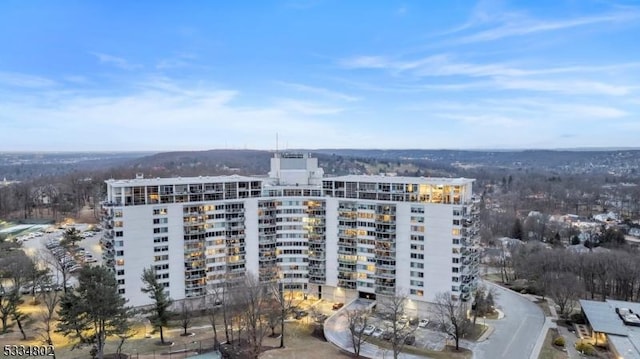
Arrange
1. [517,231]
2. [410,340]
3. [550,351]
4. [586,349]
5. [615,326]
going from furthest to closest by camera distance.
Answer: [517,231], [615,326], [410,340], [550,351], [586,349]

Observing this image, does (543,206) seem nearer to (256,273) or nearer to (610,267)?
(610,267)

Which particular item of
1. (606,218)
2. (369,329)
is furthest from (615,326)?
(606,218)

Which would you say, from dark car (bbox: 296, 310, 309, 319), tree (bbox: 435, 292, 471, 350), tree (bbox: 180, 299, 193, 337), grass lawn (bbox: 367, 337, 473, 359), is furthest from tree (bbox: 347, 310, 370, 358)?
tree (bbox: 180, 299, 193, 337)

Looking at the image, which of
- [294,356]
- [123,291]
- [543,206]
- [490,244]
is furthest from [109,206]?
[543,206]

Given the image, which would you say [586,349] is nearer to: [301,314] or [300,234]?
[301,314]

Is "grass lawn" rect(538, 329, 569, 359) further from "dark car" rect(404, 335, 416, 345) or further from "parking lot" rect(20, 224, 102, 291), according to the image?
"parking lot" rect(20, 224, 102, 291)

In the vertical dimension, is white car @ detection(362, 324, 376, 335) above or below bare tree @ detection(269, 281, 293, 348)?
below
